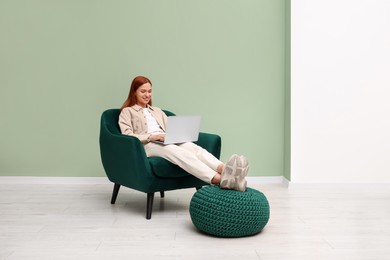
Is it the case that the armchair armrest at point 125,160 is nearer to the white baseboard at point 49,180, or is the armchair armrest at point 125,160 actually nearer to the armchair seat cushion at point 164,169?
the armchair seat cushion at point 164,169

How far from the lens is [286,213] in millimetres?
3762

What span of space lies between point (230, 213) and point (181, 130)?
1029 mm

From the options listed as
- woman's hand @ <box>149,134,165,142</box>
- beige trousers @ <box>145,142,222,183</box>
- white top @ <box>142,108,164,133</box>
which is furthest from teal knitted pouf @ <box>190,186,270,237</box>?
white top @ <box>142,108,164,133</box>

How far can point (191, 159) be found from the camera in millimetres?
3531

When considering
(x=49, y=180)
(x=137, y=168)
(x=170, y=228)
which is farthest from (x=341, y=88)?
(x=49, y=180)

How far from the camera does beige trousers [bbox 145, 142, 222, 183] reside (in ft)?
11.4

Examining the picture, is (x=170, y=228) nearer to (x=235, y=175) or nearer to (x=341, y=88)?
(x=235, y=175)

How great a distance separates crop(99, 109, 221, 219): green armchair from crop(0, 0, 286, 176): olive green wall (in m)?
1.28

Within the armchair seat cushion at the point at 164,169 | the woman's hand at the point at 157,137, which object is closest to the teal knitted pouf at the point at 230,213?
the armchair seat cushion at the point at 164,169

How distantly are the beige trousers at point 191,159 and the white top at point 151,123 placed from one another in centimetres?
33

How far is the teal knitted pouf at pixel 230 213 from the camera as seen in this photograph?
9.77 ft

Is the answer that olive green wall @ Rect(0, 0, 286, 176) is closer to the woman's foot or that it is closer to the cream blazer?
the cream blazer

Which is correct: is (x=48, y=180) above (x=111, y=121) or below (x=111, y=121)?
below

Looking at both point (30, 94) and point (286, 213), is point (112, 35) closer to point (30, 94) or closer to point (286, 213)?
point (30, 94)
